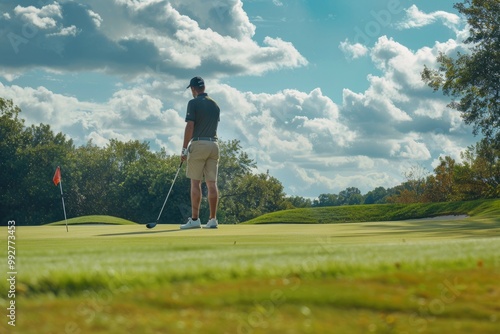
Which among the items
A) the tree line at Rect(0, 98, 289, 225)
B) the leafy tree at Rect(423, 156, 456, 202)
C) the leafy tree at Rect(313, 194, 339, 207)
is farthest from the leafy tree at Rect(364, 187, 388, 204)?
the leafy tree at Rect(423, 156, 456, 202)

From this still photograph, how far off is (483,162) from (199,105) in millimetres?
50489

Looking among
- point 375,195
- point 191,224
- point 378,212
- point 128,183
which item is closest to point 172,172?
point 128,183

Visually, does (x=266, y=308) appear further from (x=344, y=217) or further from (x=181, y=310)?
(x=344, y=217)

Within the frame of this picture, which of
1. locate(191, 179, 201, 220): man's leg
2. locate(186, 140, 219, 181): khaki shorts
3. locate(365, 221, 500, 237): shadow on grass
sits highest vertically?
locate(186, 140, 219, 181): khaki shorts

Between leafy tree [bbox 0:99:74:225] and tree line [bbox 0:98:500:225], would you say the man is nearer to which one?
tree line [bbox 0:98:500:225]

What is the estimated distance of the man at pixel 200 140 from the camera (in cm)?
1571

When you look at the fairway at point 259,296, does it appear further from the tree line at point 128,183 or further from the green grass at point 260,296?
the tree line at point 128,183

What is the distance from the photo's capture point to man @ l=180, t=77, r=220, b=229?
51.5 feet

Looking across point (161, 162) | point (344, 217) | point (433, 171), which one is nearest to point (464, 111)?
point (344, 217)

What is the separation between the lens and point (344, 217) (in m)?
39.7

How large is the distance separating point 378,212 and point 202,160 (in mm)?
25834

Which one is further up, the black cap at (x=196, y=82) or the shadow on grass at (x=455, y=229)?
the black cap at (x=196, y=82)

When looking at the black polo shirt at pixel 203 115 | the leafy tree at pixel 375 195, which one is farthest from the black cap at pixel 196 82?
the leafy tree at pixel 375 195

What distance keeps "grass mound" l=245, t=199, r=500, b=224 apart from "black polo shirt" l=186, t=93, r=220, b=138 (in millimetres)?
21337
